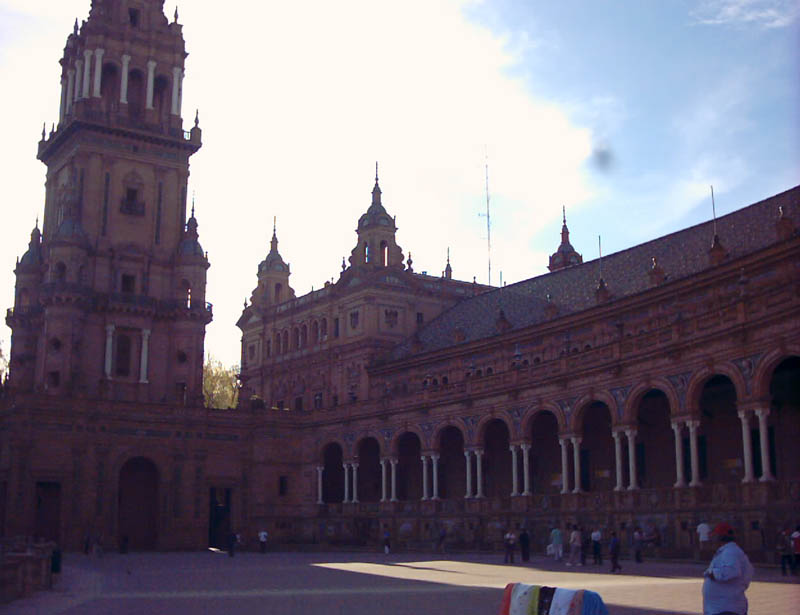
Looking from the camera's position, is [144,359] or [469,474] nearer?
[469,474]

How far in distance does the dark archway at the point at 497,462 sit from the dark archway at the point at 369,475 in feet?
41.2

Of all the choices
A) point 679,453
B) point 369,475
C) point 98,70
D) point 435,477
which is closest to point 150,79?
point 98,70

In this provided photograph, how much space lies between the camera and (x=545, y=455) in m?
58.4

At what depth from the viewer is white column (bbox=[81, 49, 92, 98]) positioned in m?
75.4

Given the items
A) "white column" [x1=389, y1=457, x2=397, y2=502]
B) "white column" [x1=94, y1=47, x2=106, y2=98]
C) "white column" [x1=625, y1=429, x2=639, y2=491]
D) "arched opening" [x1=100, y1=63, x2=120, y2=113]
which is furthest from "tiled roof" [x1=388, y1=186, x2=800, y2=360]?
"white column" [x1=94, y1=47, x2=106, y2=98]

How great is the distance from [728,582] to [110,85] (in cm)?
7336

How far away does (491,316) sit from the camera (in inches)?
2876

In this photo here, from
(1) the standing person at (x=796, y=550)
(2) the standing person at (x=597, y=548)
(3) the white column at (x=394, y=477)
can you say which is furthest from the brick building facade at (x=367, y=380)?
(1) the standing person at (x=796, y=550)

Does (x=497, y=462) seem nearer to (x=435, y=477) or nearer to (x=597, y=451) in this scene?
(x=435, y=477)

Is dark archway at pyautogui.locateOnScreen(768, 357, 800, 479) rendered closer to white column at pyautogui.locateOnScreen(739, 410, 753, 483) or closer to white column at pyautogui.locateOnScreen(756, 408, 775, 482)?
white column at pyautogui.locateOnScreen(739, 410, 753, 483)

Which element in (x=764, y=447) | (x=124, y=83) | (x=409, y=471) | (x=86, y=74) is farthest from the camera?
(x=124, y=83)

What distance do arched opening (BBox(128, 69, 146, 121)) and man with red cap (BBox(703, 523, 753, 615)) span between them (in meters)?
71.7

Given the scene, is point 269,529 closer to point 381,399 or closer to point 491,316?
point 381,399

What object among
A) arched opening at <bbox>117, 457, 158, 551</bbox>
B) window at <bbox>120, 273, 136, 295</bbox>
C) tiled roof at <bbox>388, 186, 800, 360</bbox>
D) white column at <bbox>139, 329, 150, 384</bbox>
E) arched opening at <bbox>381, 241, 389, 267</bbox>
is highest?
arched opening at <bbox>381, 241, 389, 267</bbox>
